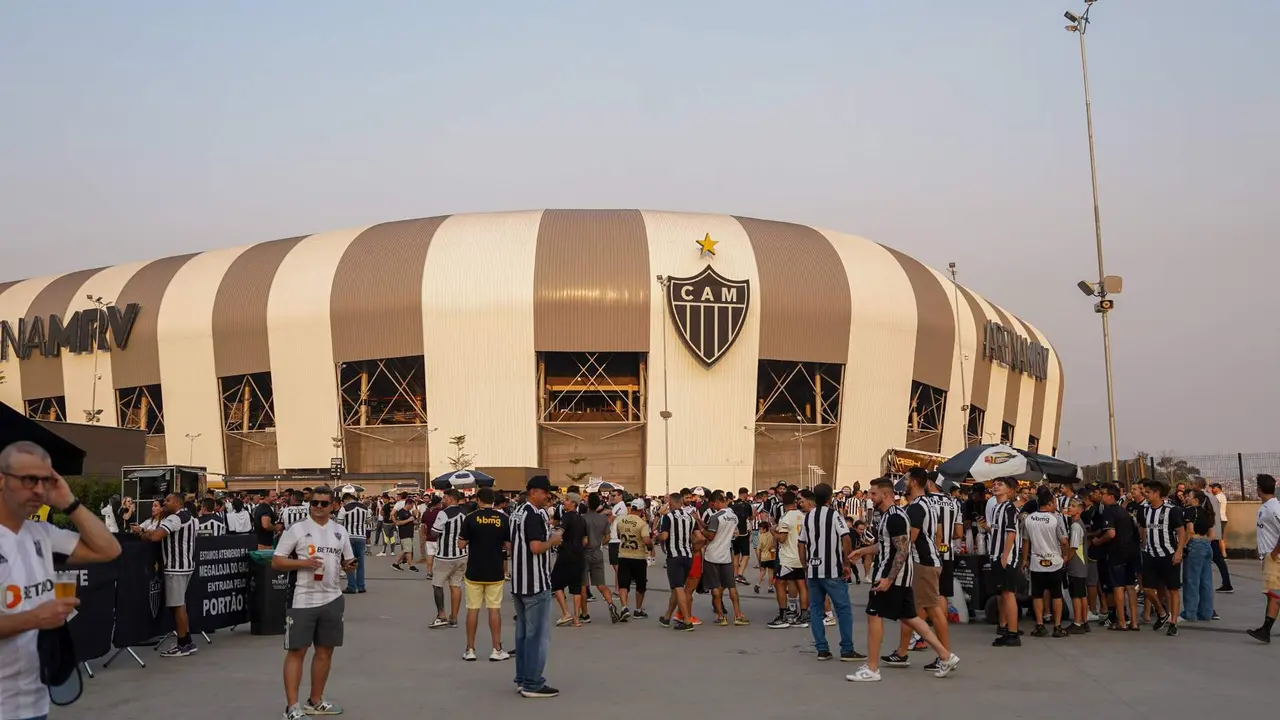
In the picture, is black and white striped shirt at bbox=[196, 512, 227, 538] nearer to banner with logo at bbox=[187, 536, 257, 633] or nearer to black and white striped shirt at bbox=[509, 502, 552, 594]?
banner with logo at bbox=[187, 536, 257, 633]

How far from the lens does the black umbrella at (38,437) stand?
10016mm

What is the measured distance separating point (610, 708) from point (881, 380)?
5422 centimetres

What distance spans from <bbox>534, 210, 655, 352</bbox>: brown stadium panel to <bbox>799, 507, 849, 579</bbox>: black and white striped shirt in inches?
1809

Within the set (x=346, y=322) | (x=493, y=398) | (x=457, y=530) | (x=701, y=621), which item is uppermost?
(x=346, y=322)

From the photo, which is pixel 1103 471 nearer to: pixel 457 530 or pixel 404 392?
pixel 457 530

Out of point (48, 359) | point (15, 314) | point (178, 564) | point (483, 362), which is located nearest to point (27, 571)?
point (178, 564)

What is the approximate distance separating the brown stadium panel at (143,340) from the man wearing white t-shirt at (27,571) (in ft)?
211

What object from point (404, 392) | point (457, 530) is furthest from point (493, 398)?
point (457, 530)

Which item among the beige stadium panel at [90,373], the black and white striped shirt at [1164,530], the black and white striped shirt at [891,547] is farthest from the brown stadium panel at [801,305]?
the black and white striped shirt at [891,547]

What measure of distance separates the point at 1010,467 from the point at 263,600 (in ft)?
35.6

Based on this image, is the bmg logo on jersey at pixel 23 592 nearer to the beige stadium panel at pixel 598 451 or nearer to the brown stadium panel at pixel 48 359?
the beige stadium panel at pixel 598 451

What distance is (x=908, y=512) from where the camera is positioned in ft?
35.3

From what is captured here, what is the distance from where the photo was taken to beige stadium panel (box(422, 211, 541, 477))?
57594 mm

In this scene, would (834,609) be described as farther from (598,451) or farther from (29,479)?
(598,451)
